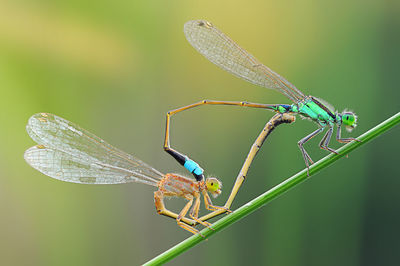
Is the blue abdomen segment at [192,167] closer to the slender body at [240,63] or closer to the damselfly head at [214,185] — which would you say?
the damselfly head at [214,185]

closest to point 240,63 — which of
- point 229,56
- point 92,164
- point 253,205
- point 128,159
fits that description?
point 229,56

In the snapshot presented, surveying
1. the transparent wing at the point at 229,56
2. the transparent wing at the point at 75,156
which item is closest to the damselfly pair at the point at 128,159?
the transparent wing at the point at 75,156

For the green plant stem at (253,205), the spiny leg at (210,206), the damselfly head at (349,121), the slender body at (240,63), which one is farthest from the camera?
the slender body at (240,63)

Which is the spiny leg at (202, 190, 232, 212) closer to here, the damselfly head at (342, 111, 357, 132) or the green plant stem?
the green plant stem

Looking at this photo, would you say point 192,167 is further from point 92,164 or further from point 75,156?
point 75,156

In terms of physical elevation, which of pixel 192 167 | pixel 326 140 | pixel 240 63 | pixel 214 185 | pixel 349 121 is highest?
pixel 240 63


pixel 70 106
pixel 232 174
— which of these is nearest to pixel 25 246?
pixel 70 106
